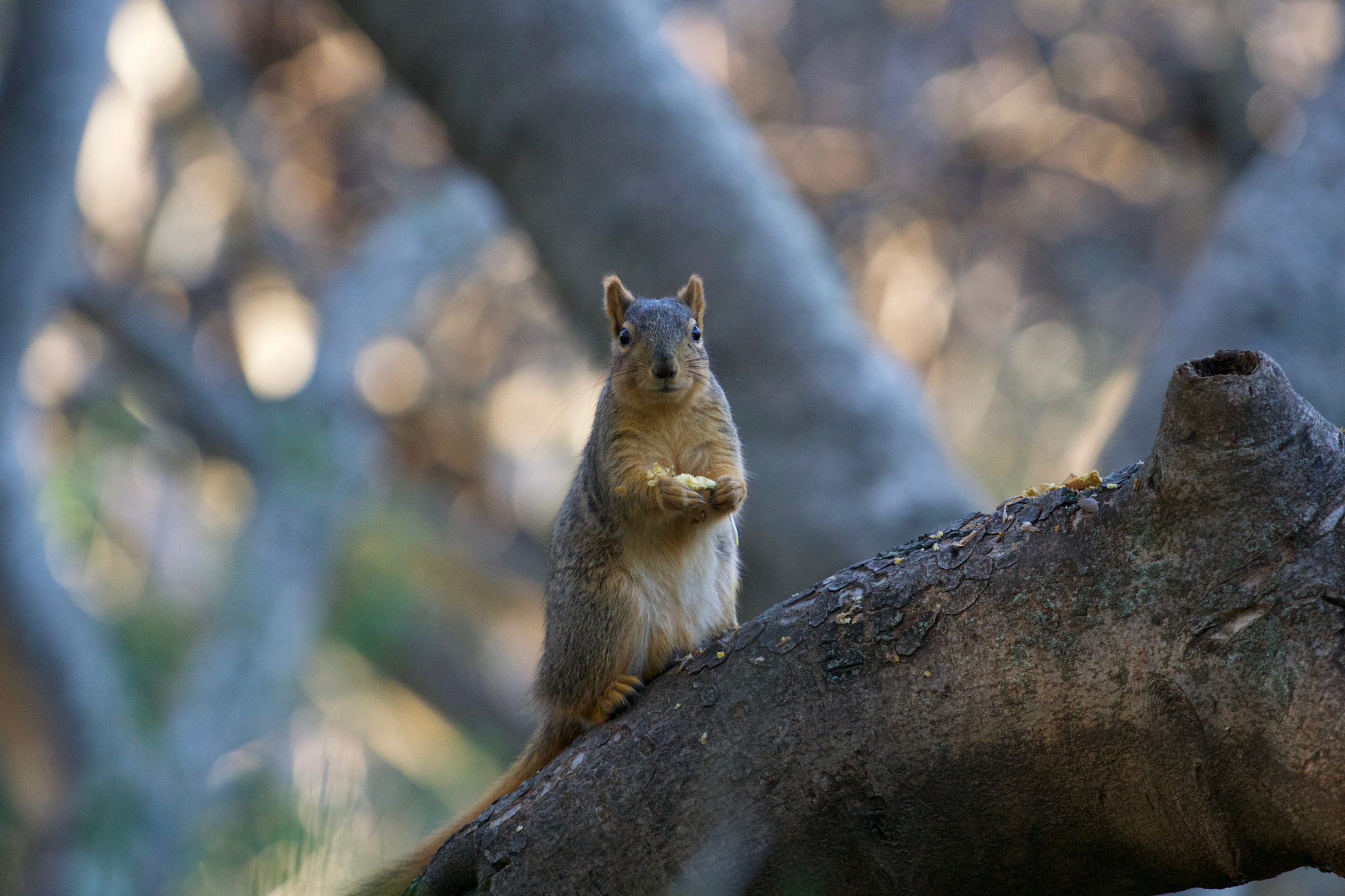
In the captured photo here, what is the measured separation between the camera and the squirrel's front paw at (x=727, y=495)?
1586mm

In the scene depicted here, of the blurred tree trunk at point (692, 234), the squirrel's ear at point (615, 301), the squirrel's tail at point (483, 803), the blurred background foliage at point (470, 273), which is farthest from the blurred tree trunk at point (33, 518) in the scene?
the squirrel's tail at point (483, 803)

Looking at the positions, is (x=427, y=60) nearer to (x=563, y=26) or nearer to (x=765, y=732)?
(x=563, y=26)

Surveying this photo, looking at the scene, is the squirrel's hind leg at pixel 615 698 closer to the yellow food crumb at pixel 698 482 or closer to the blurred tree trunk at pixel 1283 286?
the yellow food crumb at pixel 698 482

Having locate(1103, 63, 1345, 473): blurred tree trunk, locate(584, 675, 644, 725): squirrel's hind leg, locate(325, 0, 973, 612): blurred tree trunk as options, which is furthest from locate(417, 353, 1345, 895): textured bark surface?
locate(1103, 63, 1345, 473): blurred tree trunk

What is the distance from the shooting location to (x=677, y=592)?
167cm

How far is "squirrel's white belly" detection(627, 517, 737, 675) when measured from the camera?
5.39 feet

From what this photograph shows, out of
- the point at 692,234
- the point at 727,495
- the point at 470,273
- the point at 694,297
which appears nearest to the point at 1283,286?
the point at 692,234

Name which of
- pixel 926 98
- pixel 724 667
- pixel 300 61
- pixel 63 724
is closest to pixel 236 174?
pixel 300 61

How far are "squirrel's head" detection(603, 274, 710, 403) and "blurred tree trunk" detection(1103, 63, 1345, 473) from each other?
1.38 m

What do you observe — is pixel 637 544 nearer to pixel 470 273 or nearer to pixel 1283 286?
pixel 1283 286

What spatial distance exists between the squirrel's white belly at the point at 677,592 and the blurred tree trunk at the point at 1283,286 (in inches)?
56.9

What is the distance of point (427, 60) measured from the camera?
3.16 meters

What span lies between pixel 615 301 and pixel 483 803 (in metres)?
0.84

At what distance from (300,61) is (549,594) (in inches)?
228
